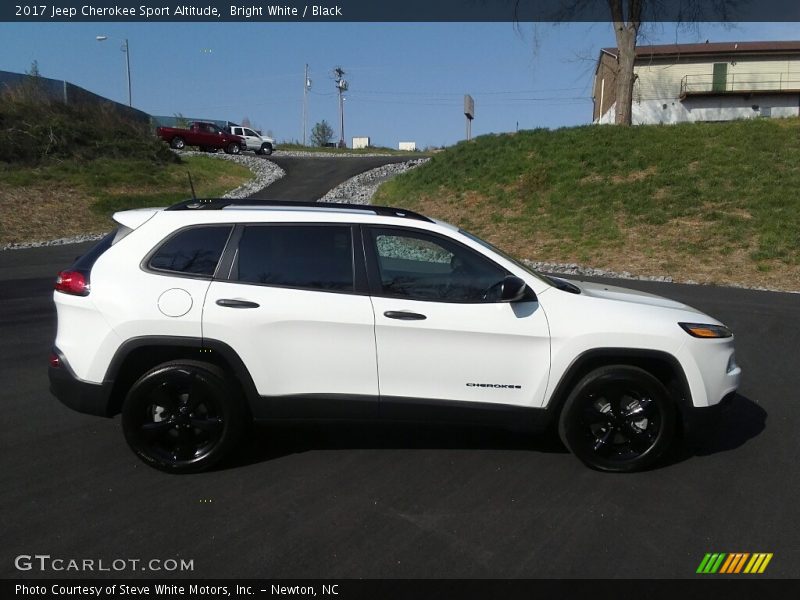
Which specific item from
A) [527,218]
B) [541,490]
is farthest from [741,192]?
[541,490]

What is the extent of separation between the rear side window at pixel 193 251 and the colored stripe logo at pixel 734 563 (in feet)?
Result: 10.6

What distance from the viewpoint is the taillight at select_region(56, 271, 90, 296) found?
4.29 m

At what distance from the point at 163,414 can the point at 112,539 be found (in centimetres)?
92

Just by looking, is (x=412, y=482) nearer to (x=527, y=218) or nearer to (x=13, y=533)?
(x=13, y=533)

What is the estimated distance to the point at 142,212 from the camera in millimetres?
4637

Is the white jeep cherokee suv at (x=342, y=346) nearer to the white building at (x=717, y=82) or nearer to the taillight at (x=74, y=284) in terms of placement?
the taillight at (x=74, y=284)

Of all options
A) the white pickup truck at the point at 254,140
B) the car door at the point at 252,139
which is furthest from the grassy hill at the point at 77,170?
the car door at the point at 252,139

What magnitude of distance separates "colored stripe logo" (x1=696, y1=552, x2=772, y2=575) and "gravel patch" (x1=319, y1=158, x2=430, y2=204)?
21.3 meters

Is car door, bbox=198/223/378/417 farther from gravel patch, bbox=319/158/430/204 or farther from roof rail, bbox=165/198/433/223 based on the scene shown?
gravel patch, bbox=319/158/430/204

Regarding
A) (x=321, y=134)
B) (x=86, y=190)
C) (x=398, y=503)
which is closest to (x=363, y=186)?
(x=86, y=190)

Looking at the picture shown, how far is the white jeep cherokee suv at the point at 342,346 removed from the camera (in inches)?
165

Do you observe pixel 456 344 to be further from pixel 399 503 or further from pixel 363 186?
pixel 363 186

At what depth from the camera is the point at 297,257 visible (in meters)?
4.36

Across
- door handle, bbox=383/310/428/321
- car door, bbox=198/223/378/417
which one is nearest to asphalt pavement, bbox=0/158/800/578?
car door, bbox=198/223/378/417
